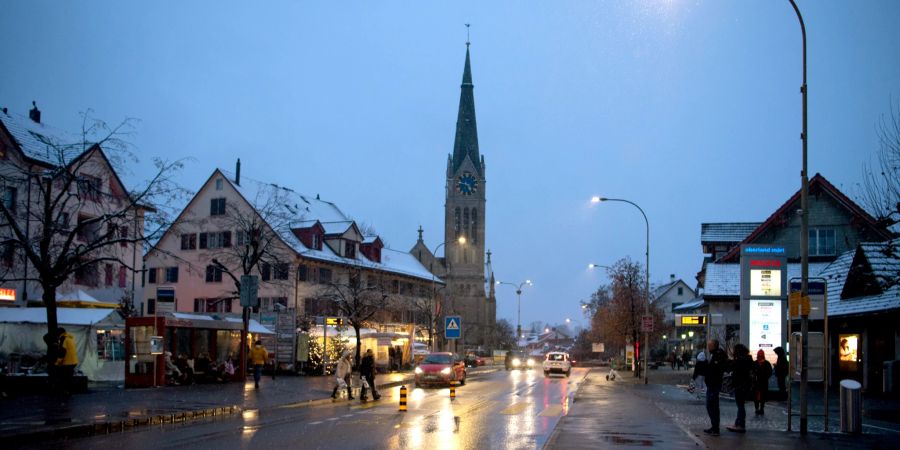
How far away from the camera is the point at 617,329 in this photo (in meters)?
65.9

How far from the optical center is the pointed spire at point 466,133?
13612 centimetres

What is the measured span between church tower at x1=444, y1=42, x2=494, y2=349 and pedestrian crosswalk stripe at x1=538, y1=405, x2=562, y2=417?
109 meters

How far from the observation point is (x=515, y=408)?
998 inches

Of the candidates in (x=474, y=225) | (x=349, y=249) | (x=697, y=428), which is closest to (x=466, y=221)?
(x=474, y=225)

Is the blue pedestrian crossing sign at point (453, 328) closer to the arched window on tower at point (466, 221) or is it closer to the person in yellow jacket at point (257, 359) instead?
the person in yellow jacket at point (257, 359)

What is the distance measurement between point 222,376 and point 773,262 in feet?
68.7

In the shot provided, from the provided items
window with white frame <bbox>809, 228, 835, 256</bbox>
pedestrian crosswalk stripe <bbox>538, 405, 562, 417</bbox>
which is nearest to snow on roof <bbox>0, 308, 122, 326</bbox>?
pedestrian crosswalk stripe <bbox>538, 405, 562, 417</bbox>

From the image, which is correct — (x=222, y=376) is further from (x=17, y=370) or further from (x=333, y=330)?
(x=333, y=330)

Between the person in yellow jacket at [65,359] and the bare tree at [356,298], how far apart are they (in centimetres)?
2101

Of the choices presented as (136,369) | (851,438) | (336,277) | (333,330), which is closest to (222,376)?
(136,369)

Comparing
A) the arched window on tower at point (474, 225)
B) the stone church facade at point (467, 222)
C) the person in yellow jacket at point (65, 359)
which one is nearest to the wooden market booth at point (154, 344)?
the person in yellow jacket at point (65, 359)

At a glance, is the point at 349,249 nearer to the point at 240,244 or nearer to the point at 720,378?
the point at 240,244

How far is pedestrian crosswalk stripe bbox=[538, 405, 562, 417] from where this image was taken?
23.3 metres

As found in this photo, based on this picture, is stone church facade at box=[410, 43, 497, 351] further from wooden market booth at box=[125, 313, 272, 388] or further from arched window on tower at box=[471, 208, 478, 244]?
wooden market booth at box=[125, 313, 272, 388]
